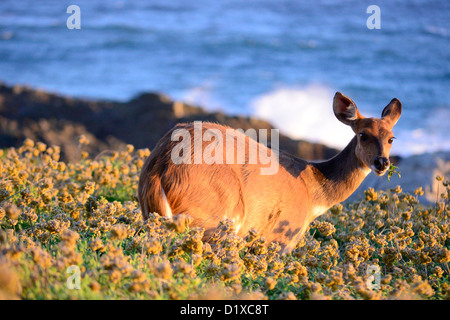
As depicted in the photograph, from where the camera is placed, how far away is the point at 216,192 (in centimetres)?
451

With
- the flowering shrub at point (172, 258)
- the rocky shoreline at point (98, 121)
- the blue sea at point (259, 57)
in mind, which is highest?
the blue sea at point (259, 57)

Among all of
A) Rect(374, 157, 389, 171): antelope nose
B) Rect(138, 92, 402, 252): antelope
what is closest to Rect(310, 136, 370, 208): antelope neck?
Rect(138, 92, 402, 252): antelope

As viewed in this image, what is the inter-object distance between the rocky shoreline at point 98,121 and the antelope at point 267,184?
6.21 meters

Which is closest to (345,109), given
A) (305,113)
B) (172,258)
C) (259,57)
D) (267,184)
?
(267,184)

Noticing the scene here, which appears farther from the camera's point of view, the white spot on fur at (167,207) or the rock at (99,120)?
the rock at (99,120)

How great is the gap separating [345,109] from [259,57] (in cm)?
2037

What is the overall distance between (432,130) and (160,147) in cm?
1389

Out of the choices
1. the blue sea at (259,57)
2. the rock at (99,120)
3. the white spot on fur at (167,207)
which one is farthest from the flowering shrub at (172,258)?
the blue sea at (259,57)

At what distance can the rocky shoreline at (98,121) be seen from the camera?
526 inches

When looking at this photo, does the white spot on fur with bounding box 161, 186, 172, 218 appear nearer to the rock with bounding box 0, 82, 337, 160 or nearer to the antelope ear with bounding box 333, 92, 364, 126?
the antelope ear with bounding box 333, 92, 364, 126

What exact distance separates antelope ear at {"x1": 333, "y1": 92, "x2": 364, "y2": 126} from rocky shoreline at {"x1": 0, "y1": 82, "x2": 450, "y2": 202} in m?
6.27

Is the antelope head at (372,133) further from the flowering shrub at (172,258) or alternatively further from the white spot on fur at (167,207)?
the white spot on fur at (167,207)

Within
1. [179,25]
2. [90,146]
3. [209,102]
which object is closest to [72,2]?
[179,25]

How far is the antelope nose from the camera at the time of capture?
4816 mm
